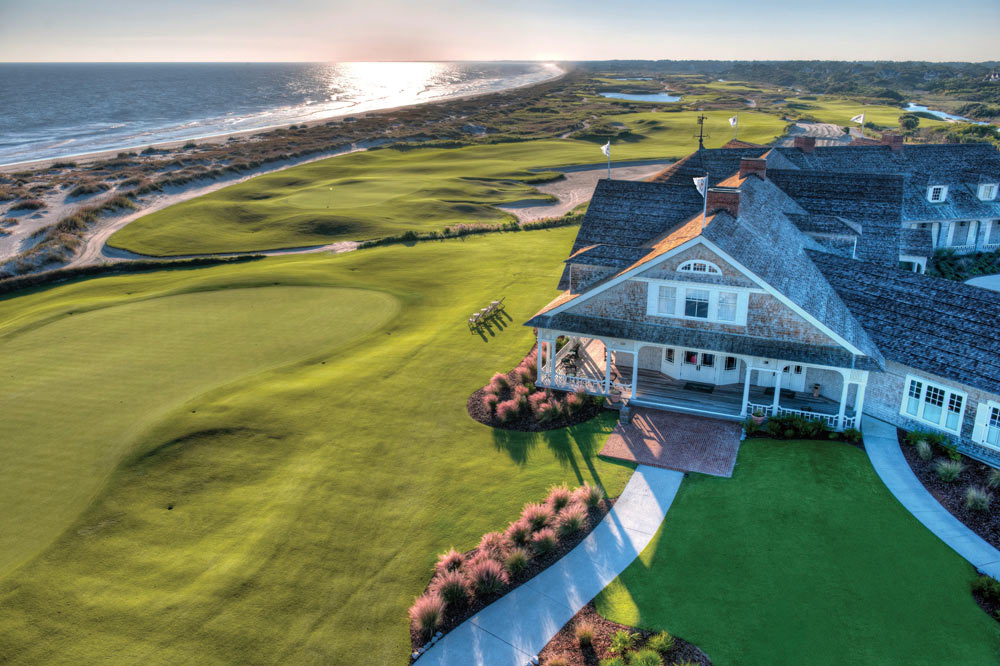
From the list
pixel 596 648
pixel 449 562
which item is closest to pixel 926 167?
pixel 596 648

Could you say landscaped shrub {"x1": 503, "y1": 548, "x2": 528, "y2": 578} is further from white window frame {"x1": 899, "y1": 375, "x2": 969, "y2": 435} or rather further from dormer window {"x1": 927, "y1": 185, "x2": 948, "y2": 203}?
dormer window {"x1": 927, "y1": 185, "x2": 948, "y2": 203}

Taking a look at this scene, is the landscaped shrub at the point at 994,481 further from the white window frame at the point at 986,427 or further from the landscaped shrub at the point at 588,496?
→ the landscaped shrub at the point at 588,496

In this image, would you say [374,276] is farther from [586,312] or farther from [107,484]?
[107,484]

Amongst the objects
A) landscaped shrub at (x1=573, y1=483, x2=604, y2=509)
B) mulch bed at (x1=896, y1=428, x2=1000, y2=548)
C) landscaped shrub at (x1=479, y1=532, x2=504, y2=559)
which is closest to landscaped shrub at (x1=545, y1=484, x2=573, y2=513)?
landscaped shrub at (x1=573, y1=483, x2=604, y2=509)

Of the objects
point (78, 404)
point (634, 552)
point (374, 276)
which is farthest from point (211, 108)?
point (634, 552)

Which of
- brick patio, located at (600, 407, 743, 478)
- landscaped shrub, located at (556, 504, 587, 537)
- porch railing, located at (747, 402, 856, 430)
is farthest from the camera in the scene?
porch railing, located at (747, 402, 856, 430)

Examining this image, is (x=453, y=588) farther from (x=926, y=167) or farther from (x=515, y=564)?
(x=926, y=167)
